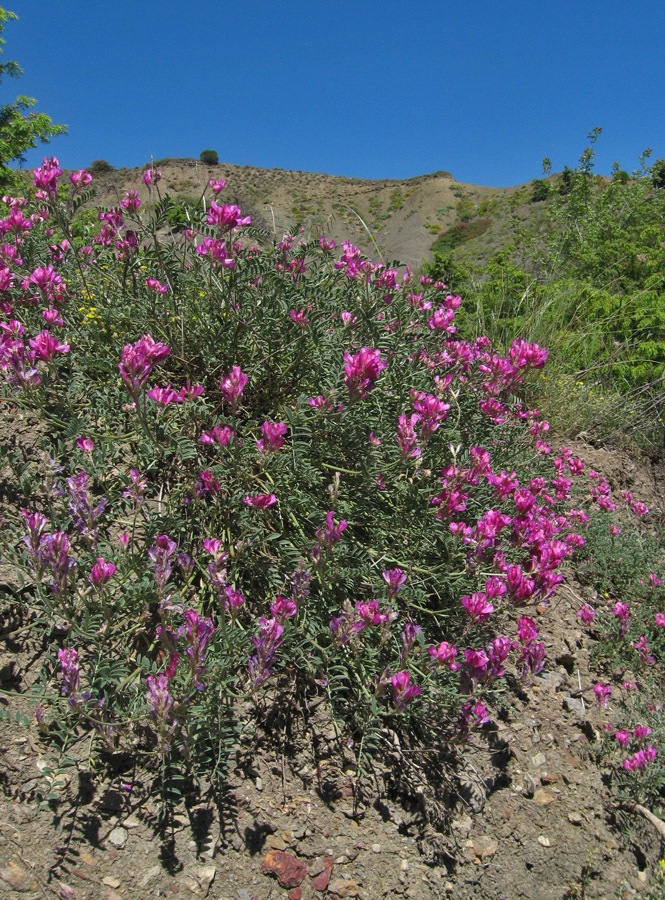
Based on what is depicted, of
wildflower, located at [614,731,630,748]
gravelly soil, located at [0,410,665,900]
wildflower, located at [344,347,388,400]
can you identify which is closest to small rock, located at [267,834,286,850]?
gravelly soil, located at [0,410,665,900]

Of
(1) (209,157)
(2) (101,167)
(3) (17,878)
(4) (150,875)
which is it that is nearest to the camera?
(3) (17,878)

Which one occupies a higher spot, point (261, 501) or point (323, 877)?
point (261, 501)

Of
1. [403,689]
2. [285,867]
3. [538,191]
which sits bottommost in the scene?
[285,867]

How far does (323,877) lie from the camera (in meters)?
1.72

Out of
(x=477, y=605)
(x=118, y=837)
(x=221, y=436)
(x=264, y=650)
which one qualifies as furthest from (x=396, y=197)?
→ (x=118, y=837)

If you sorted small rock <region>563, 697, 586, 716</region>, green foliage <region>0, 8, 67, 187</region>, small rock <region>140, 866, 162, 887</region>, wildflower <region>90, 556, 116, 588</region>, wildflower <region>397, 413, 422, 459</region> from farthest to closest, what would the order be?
green foliage <region>0, 8, 67, 187</region>
small rock <region>563, 697, 586, 716</region>
wildflower <region>397, 413, 422, 459</region>
wildflower <region>90, 556, 116, 588</region>
small rock <region>140, 866, 162, 887</region>

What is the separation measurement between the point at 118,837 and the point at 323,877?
0.63m

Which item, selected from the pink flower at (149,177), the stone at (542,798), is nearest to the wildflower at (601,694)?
the stone at (542,798)

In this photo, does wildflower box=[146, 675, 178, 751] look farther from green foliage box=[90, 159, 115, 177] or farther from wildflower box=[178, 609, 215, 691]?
green foliage box=[90, 159, 115, 177]

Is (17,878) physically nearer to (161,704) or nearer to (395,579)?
(161,704)

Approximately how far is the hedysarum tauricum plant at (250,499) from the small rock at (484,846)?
36 cm

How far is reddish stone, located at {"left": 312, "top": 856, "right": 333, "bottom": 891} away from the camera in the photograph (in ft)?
5.58

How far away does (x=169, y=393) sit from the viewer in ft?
6.23

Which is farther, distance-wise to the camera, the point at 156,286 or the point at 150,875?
the point at 156,286
